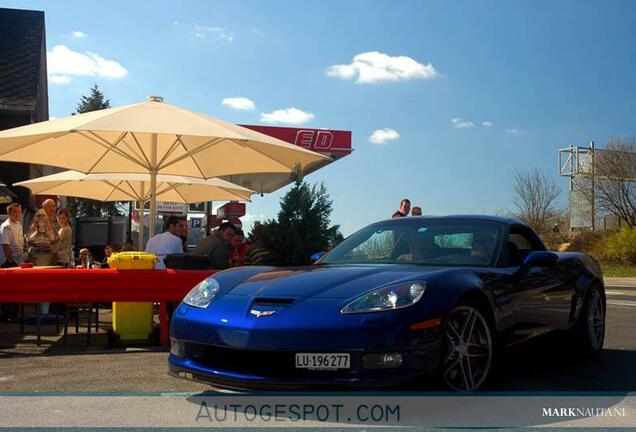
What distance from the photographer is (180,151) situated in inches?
443

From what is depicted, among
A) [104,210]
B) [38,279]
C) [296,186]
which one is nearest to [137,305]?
[38,279]

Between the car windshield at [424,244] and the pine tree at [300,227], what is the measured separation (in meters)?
3.82

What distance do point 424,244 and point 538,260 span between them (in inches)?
33.4

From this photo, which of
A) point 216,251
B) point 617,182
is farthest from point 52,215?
point 617,182

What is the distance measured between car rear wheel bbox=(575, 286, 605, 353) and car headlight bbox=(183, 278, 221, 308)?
335cm

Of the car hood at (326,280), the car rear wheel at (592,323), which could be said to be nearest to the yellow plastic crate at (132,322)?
the car hood at (326,280)

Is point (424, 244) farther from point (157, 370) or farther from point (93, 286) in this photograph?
point (93, 286)

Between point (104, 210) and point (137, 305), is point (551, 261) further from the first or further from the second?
point (104, 210)

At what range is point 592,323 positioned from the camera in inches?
269

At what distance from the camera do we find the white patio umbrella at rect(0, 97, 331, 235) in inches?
332

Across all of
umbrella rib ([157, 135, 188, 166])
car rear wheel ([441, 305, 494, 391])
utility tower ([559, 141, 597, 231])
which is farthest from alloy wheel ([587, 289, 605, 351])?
utility tower ([559, 141, 597, 231])

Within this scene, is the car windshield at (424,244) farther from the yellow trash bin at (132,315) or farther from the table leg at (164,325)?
the yellow trash bin at (132,315)

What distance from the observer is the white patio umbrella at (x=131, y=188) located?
13930 mm

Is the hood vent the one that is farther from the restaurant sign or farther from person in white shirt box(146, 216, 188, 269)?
the restaurant sign
